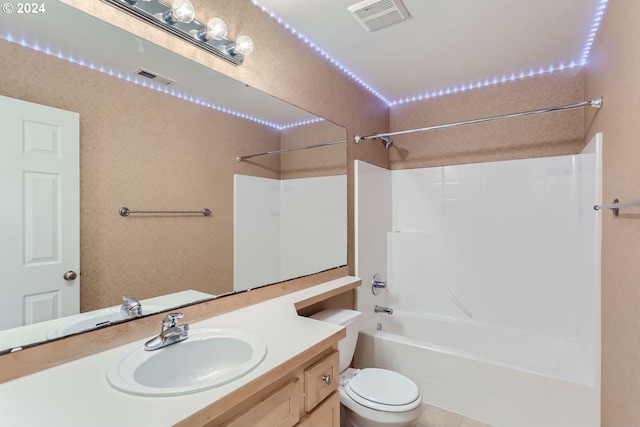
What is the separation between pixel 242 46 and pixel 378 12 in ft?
2.55

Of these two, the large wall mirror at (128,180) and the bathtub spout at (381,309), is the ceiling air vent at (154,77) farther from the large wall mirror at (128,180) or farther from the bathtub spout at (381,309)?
the bathtub spout at (381,309)

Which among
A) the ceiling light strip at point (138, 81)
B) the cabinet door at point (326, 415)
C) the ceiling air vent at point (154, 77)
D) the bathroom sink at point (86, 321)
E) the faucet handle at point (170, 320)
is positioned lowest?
the cabinet door at point (326, 415)

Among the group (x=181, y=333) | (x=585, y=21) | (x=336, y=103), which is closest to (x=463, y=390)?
(x=181, y=333)

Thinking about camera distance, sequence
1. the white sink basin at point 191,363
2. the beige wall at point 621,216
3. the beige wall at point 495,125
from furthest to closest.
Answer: the beige wall at point 495,125 < the beige wall at point 621,216 < the white sink basin at point 191,363

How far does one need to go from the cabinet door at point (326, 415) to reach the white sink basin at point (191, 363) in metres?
0.31

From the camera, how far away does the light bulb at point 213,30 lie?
129 cm

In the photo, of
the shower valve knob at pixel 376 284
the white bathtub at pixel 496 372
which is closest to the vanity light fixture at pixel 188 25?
the shower valve knob at pixel 376 284

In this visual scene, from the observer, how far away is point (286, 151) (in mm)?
1883

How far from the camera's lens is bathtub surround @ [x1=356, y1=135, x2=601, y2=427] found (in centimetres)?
185

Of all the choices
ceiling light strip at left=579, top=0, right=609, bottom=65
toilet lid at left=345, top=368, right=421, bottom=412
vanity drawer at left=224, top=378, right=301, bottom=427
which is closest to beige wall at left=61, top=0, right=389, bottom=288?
toilet lid at left=345, top=368, right=421, bottom=412

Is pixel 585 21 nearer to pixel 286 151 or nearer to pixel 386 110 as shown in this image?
pixel 386 110

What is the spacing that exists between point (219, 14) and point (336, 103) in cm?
105

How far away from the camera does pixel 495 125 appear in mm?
2549

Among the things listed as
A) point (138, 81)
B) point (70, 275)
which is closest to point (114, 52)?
point (138, 81)
